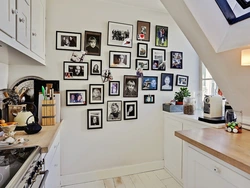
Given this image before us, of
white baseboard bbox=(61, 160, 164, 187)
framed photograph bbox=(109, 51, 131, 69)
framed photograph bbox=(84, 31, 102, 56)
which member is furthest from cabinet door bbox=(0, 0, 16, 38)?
white baseboard bbox=(61, 160, 164, 187)

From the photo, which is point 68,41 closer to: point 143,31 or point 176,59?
point 143,31

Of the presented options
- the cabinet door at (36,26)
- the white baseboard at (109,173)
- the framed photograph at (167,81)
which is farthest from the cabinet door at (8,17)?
the framed photograph at (167,81)

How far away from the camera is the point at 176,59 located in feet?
9.35

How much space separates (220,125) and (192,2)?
125cm

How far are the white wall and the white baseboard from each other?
0.06 metres

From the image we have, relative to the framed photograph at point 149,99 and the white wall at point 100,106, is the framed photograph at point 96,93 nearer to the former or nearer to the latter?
the white wall at point 100,106

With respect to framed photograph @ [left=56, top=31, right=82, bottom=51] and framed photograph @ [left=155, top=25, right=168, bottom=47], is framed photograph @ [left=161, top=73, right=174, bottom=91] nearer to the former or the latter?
framed photograph @ [left=155, top=25, right=168, bottom=47]

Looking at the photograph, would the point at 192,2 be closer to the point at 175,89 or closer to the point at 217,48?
the point at 217,48

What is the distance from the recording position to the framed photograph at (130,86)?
2.57 meters

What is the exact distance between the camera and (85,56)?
2.35 meters

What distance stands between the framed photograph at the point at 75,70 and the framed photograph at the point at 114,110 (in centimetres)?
53

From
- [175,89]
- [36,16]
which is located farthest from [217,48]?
[36,16]

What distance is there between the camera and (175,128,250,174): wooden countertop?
3.39 feet

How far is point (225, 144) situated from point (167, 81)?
5.34ft
